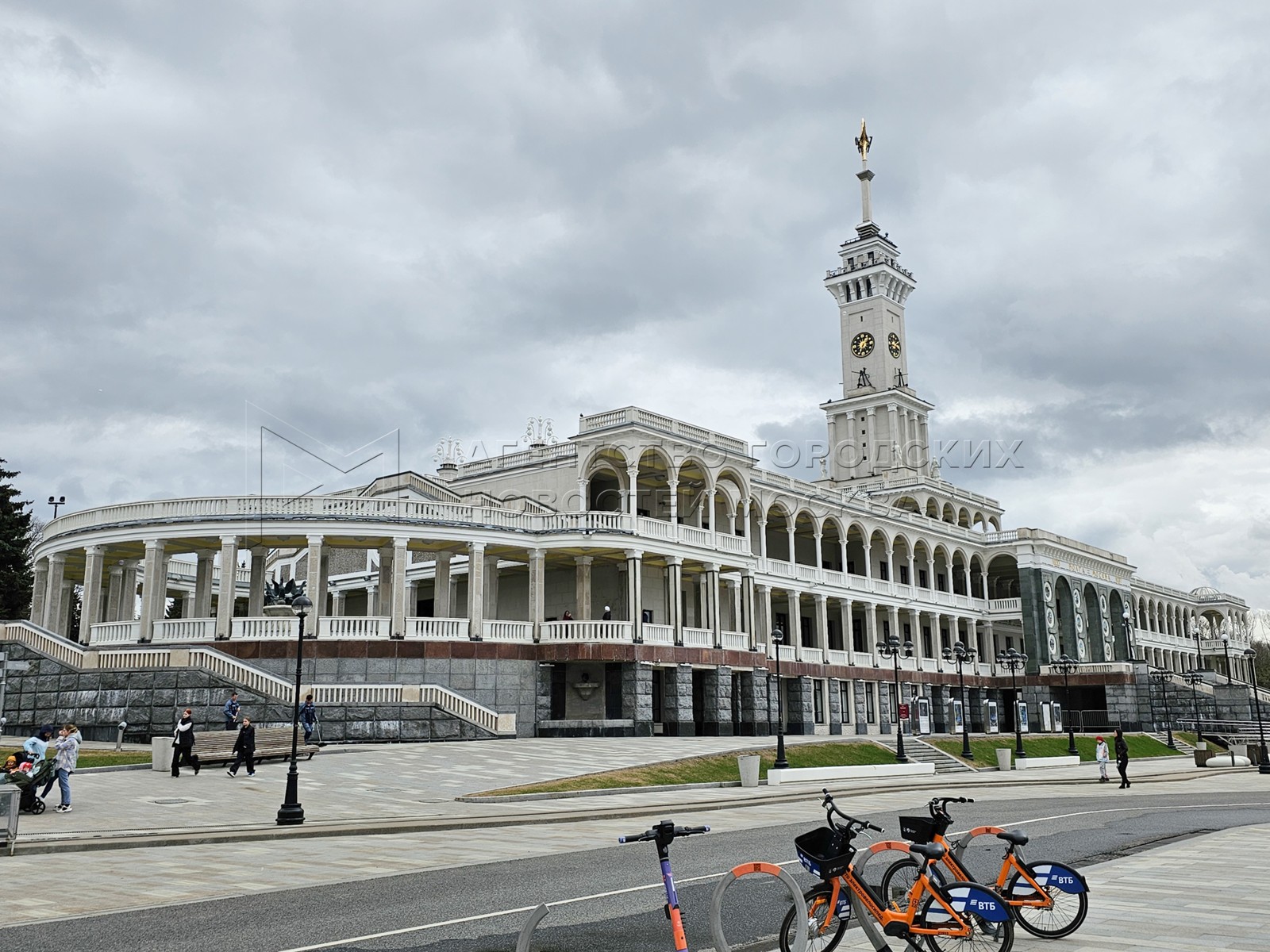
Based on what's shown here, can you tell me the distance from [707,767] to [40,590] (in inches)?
1320

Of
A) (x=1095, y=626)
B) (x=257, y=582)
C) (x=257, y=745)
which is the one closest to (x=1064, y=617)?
(x=1095, y=626)

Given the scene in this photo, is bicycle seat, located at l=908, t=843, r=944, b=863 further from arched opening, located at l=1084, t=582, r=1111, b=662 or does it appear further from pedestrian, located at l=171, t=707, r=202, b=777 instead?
arched opening, located at l=1084, t=582, r=1111, b=662

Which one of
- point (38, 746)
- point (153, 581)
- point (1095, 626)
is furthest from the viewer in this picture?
point (1095, 626)

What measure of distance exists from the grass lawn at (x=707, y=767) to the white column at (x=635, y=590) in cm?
900

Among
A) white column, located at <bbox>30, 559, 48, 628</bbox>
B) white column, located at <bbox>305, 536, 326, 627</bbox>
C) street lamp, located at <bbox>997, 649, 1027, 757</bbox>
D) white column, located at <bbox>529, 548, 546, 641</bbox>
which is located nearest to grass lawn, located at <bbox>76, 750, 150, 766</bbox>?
white column, located at <bbox>305, 536, 326, 627</bbox>

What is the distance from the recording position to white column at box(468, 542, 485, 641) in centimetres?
4450

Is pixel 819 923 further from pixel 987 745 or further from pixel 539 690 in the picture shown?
pixel 987 745

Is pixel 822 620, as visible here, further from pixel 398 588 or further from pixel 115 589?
pixel 115 589

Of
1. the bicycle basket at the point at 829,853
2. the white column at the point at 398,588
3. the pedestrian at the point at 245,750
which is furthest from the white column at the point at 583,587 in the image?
the bicycle basket at the point at 829,853

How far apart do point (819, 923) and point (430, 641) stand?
119 ft

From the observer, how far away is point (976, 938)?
8.66 m

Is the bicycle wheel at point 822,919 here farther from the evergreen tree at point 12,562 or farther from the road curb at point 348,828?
the evergreen tree at point 12,562

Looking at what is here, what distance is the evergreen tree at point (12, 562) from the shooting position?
6141 centimetres

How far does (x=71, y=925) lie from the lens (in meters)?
10.9
